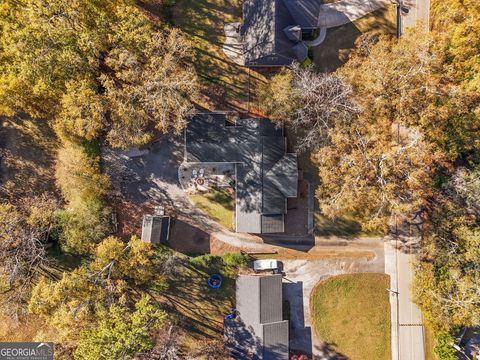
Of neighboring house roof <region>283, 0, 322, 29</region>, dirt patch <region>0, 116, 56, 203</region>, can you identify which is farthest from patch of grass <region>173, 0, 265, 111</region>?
dirt patch <region>0, 116, 56, 203</region>

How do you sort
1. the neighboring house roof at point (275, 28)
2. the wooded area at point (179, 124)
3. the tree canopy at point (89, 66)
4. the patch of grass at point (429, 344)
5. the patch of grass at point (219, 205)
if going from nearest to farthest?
the tree canopy at point (89, 66)
the wooded area at point (179, 124)
the neighboring house roof at point (275, 28)
the patch of grass at point (429, 344)
the patch of grass at point (219, 205)

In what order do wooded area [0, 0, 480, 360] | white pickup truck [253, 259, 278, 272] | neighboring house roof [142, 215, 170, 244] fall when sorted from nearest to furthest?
wooded area [0, 0, 480, 360] < neighboring house roof [142, 215, 170, 244] < white pickup truck [253, 259, 278, 272]

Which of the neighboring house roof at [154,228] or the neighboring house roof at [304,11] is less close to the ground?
the neighboring house roof at [304,11]

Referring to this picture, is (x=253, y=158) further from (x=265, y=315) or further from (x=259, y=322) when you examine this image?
(x=259, y=322)

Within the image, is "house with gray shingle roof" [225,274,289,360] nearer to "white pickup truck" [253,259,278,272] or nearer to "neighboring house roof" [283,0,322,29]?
"white pickup truck" [253,259,278,272]

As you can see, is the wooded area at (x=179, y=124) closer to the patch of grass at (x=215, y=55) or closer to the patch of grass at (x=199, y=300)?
the patch of grass at (x=199, y=300)

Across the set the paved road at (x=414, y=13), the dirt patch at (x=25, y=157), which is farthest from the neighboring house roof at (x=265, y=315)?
the paved road at (x=414, y=13)

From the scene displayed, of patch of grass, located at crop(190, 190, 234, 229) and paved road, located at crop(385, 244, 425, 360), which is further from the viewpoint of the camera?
patch of grass, located at crop(190, 190, 234, 229)

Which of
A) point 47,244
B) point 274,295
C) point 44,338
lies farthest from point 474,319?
point 47,244
